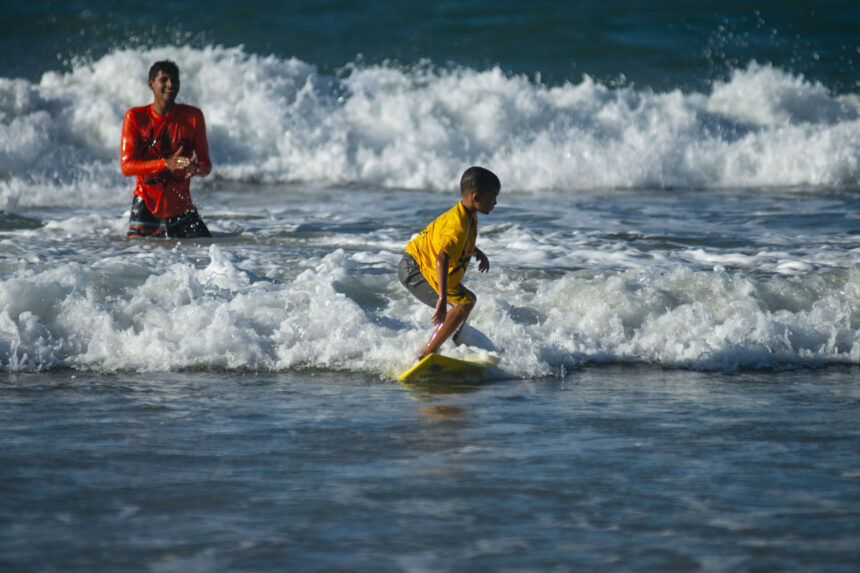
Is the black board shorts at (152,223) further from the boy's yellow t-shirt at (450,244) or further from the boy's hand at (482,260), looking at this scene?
the boy's hand at (482,260)

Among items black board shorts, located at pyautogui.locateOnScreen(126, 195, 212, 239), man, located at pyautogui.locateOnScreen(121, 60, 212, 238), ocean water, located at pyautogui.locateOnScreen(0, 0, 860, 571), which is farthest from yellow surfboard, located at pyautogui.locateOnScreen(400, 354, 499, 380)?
black board shorts, located at pyautogui.locateOnScreen(126, 195, 212, 239)

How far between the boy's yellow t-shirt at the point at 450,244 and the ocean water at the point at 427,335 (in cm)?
44

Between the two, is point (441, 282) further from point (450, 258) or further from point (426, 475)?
point (426, 475)

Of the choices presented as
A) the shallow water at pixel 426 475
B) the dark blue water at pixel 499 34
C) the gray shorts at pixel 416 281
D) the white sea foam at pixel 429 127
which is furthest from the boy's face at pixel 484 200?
the dark blue water at pixel 499 34

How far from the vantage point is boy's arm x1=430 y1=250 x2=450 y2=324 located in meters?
5.20

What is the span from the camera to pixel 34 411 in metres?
4.54

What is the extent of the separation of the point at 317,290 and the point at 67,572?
379 centimetres

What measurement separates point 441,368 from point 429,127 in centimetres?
986

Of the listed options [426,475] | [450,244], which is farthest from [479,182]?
[426,475]

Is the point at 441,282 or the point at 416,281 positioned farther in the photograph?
the point at 416,281

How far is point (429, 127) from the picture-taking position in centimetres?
1481

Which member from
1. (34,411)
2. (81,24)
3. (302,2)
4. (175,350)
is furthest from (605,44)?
(34,411)

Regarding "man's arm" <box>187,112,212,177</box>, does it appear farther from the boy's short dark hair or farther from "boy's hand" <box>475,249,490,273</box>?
"boy's hand" <box>475,249,490,273</box>

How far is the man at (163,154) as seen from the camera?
24.4 ft
